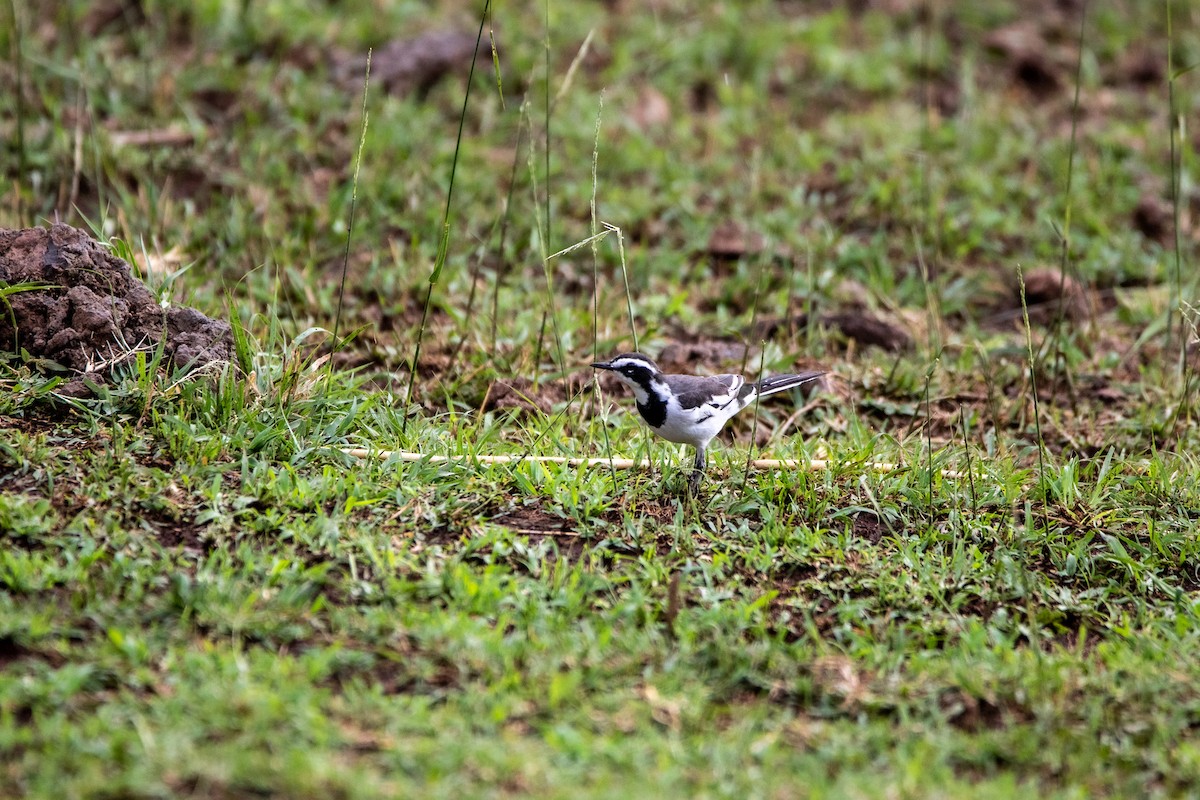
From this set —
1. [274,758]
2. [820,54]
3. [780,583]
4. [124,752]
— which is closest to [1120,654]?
[780,583]

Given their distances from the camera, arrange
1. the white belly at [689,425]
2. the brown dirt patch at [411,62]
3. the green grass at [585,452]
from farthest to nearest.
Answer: the brown dirt patch at [411,62], the white belly at [689,425], the green grass at [585,452]

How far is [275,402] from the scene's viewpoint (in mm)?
5215

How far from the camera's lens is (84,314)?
5.09m

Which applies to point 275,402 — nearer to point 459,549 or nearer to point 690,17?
point 459,549

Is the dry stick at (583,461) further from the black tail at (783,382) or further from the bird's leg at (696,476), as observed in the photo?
the black tail at (783,382)

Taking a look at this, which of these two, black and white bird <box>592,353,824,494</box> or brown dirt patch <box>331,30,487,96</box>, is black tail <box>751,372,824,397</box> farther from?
brown dirt patch <box>331,30,487,96</box>

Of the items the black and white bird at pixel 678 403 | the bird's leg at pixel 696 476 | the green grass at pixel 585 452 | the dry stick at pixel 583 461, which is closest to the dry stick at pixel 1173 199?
the green grass at pixel 585 452

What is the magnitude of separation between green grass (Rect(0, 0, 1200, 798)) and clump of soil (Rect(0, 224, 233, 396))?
0.14 metres

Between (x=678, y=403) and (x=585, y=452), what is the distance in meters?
0.55

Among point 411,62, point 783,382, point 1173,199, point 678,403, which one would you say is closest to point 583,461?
point 678,403

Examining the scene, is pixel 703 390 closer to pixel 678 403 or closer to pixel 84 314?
pixel 678 403

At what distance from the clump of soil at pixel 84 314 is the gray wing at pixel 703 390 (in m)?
1.89

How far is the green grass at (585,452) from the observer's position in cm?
375

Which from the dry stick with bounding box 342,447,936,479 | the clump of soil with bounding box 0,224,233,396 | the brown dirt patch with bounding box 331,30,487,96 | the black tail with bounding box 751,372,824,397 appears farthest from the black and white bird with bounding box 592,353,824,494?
the brown dirt patch with bounding box 331,30,487,96
